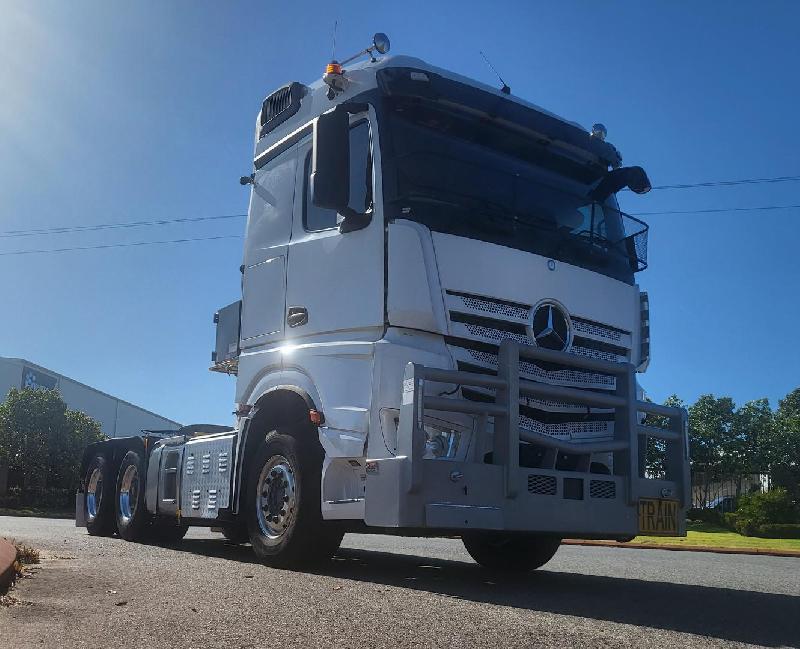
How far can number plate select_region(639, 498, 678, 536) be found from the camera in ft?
19.9

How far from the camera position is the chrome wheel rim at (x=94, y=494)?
11.0 meters

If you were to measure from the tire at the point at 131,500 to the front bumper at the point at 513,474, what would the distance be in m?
5.29

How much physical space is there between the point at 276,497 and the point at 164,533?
4.01 metres

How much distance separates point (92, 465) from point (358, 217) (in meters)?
6.94

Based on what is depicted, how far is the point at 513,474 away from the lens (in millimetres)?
5402

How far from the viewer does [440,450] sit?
561 cm

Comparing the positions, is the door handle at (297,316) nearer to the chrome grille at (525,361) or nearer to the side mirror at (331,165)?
the side mirror at (331,165)

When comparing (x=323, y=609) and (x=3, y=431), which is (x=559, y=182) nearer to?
(x=323, y=609)

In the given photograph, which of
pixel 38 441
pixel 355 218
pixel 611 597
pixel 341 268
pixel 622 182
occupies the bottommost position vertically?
pixel 611 597

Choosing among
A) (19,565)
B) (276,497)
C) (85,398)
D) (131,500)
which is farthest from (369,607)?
(85,398)

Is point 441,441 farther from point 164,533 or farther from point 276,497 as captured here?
point 164,533

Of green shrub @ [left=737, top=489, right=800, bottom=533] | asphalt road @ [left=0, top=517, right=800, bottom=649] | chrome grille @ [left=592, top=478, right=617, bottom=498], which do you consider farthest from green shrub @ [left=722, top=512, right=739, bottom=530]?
chrome grille @ [left=592, top=478, right=617, bottom=498]

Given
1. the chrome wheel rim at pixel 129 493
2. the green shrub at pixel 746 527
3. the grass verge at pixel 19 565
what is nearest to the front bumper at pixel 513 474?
the grass verge at pixel 19 565

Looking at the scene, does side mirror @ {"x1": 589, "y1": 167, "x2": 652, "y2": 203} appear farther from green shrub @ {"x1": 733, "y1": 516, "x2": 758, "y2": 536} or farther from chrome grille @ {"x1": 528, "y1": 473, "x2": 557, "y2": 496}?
green shrub @ {"x1": 733, "y1": 516, "x2": 758, "y2": 536}
